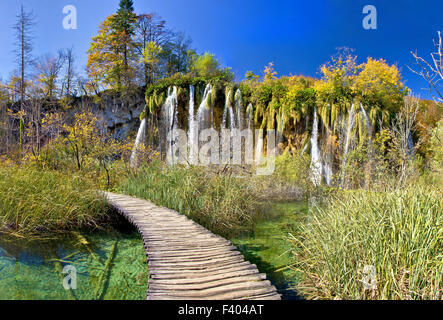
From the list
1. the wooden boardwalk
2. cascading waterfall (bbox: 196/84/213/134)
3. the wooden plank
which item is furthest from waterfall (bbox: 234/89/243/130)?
the wooden plank

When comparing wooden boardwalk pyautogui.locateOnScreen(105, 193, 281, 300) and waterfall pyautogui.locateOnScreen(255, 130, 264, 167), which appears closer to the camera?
wooden boardwalk pyautogui.locateOnScreen(105, 193, 281, 300)

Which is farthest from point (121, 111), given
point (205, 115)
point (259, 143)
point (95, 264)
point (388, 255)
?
point (388, 255)

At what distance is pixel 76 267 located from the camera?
369 cm

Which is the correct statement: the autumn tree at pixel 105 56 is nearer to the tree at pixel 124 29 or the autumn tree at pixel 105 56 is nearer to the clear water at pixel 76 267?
the tree at pixel 124 29

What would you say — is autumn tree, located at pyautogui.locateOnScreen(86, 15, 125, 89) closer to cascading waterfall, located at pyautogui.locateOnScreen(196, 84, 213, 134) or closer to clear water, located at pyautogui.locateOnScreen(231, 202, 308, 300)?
cascading waterfall, located at pyautogui.locateOnScreen(196, 84, 213, 134)

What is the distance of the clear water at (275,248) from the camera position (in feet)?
11.3

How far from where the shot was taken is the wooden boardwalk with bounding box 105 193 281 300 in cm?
248

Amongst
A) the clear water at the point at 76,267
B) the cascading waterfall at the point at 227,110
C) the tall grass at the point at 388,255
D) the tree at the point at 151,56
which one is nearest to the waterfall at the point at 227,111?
the cascading waterfall at the point at 227,110

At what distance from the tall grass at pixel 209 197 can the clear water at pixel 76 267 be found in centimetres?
144

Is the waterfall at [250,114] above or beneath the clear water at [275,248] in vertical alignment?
above

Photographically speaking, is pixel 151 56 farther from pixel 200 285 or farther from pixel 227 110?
pixel 200 285

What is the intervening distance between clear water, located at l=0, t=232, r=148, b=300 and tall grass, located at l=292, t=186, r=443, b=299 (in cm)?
214

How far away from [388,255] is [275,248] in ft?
7.87
